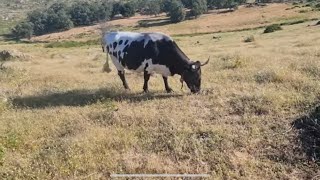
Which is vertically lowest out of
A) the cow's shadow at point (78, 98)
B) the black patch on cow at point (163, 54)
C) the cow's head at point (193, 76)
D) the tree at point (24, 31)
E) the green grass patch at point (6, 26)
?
the green grass patch at point (6, 26)

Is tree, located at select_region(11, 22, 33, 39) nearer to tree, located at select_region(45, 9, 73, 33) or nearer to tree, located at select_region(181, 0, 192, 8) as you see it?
tree, located at select_region(45, 9, 73, 33)

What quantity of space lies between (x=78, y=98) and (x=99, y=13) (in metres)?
131

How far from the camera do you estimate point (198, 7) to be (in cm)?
12550

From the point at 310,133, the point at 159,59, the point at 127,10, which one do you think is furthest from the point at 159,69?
the point at 127,10

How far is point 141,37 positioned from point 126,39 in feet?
2.51

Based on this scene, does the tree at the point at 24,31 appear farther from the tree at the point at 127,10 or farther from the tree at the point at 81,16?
the tree at the point at 127,10

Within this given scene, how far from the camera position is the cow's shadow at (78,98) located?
49.1 feet

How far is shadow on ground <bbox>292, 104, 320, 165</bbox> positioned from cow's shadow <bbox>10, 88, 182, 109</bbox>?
499 centimetres

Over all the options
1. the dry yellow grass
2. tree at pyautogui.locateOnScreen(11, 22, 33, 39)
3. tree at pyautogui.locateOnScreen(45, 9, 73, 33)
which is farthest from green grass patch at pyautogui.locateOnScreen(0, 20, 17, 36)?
the dry yellow grass

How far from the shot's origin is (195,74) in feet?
48.8

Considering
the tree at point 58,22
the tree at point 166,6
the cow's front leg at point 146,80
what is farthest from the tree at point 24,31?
the cow's front leg at point 146,80

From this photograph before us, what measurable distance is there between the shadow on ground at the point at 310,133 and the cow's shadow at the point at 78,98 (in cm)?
499

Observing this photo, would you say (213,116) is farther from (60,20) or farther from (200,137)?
(60,20)

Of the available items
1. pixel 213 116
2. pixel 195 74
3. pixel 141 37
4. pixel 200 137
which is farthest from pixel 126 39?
pixel 200 137
